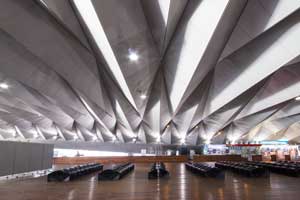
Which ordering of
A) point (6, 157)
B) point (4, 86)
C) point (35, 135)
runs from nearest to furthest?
point (6, 157)
point (4, 86)
point (35, 135)

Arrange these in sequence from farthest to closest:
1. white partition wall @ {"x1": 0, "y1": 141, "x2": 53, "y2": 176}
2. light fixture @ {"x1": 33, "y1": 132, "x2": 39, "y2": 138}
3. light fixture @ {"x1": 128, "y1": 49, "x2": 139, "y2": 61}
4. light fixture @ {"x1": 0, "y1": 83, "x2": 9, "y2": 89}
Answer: light fixture @ {"x1": 33, "y1": 132, "x2": 39, "y2": 138}, light fixture @ {"x1": 0, "y1": 83, "x2": 9, "y2": 89}, white partition wall @ {"x1": 0, "y1": 141, "x2": 53, "y2": 176}, light fixture @ {"x1": 128, "y1": 49, "x2": 139, "y2": 61}

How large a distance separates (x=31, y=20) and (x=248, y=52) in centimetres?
797

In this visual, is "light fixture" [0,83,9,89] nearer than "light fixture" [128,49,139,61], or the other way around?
"light fixture" [128,49,139,61]

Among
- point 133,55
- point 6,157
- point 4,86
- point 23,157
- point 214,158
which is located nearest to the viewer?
point 133,55

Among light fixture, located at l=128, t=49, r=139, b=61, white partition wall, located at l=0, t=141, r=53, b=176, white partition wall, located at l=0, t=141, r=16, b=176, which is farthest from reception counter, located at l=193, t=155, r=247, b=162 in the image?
light fixture, located at l=128, t=49, r=139, b=61

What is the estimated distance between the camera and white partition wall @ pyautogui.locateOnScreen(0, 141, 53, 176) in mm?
9573

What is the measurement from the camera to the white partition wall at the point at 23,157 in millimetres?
9573

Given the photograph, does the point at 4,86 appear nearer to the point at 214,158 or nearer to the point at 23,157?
the point at 23,157

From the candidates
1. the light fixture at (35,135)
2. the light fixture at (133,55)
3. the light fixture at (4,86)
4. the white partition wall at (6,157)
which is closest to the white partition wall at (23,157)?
the white partition wall at (6,157)

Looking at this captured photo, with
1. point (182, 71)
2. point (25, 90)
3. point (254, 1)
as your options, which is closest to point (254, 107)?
point (182, 71)

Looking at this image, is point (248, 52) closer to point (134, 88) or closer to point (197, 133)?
point (134, 88)

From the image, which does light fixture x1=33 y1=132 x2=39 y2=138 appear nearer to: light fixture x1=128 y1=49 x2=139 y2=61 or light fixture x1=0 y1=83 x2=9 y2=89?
light fixture x1=0 y1=83 x2=9 y2=89

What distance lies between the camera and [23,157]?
35.9 feet

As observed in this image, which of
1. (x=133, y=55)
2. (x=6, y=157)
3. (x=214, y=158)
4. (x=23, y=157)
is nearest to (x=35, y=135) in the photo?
(x=23, y=157)
